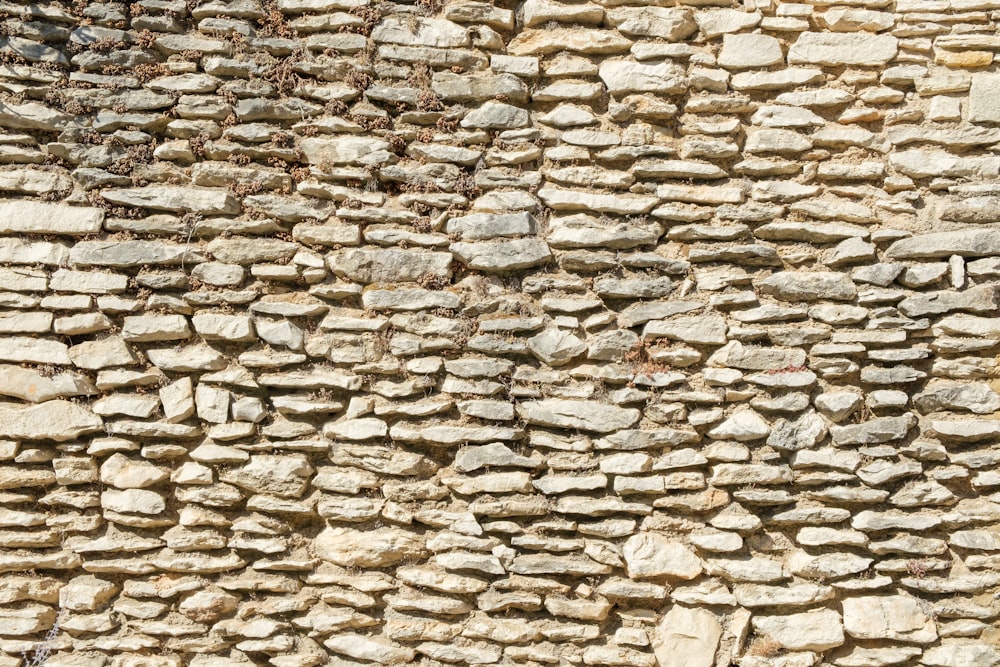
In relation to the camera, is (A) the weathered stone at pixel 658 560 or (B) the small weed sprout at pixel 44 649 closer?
(A) the weathered stone at pixel 658 560

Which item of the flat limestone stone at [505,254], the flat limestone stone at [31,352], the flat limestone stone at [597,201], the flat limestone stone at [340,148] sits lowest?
the flat limestone stone at [31,352]

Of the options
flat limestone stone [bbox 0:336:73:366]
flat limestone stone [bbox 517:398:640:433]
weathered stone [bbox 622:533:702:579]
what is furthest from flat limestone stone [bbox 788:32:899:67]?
flat limestone stone [bbox 0:336:73:366]

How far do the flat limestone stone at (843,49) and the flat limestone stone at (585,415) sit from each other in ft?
6.59

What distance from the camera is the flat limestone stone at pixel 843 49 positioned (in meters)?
3.67

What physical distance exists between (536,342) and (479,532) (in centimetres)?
93

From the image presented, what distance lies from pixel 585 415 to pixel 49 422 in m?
2.59

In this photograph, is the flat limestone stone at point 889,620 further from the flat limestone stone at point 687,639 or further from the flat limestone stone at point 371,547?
the flat limestone stone at point 371,547

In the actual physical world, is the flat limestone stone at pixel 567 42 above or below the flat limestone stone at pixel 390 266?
above

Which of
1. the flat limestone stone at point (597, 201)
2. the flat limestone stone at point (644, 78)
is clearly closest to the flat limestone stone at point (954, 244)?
the flat limestone stone at point (597, 201)

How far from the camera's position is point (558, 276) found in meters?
3.62

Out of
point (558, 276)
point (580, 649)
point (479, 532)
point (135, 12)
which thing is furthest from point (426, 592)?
point (135, 12)

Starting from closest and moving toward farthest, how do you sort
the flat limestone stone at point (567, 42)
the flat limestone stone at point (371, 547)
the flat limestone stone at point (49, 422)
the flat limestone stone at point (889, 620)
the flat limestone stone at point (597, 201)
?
the flat limestone stone at point (889, 620)
the flat limestone stone at point (371, 547)
the flat limestone stone at point (49, 422)
the flat limestone stone at point (597, 201)
the flat limestone stone at point (567, 42)

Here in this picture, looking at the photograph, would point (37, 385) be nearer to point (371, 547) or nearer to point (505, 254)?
point (371, 547)

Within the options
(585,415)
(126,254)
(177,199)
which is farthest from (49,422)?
(585,415)
